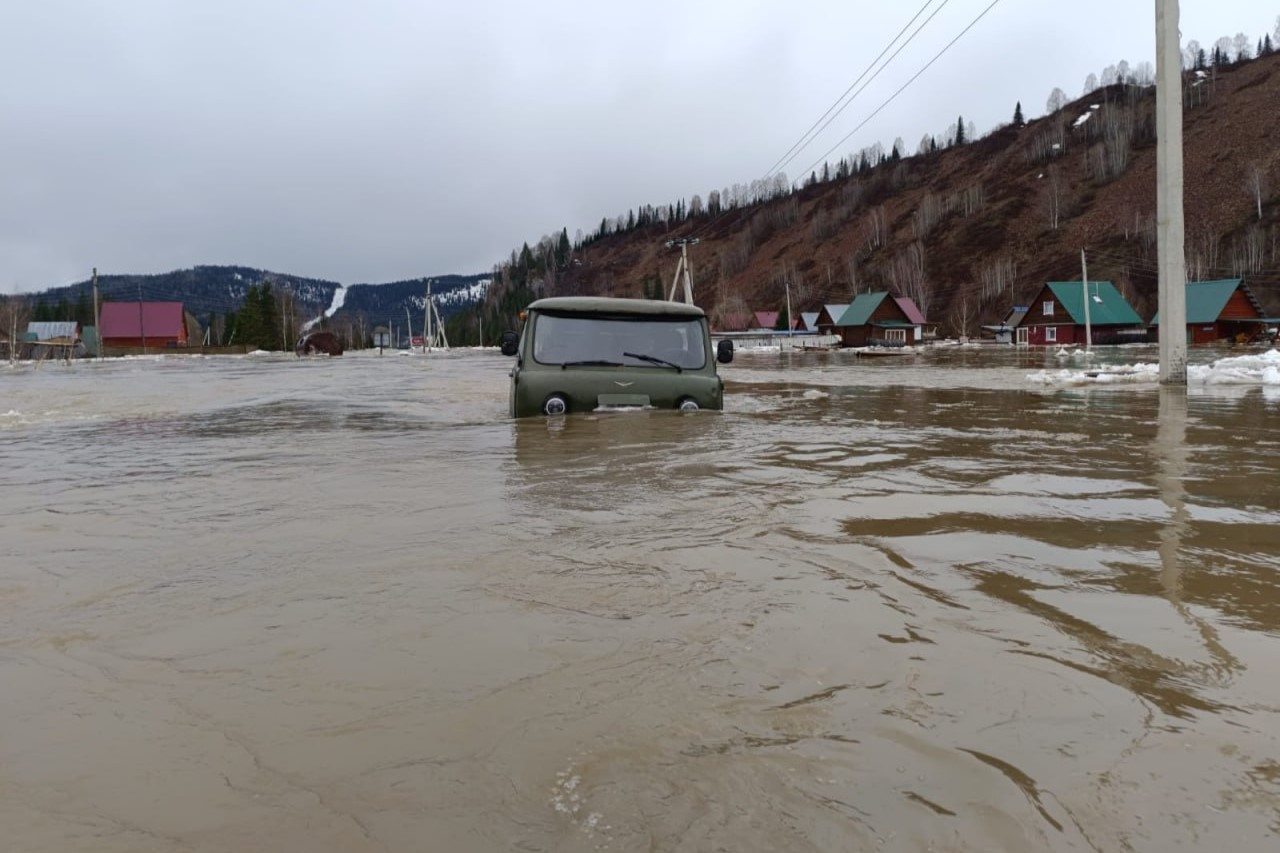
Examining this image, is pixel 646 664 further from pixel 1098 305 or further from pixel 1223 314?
pixel 1098 305

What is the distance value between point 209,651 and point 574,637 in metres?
1.15

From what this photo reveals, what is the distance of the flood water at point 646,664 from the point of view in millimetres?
1631

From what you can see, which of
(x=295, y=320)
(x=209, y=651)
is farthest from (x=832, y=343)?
(x=209, y=651)

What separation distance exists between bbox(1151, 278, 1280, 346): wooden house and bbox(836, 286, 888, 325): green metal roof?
33023 mm

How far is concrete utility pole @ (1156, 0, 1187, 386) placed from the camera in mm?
14086

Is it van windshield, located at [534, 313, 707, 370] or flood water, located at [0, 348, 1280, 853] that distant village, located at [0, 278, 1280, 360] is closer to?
van windshield, located at [534, 313, 707, 370]

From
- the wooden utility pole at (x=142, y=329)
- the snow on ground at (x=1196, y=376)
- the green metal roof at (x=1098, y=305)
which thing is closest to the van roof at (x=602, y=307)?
the snow on ground at (x=1196, y=376)

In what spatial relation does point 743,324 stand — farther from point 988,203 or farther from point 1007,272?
point 988,203

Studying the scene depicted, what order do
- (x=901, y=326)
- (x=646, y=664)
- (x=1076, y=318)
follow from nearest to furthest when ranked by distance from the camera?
(x=646, y=664)
(x=1076, y=318)
(x=901, y=326)

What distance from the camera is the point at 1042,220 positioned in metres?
139

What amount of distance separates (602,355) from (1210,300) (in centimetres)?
7893

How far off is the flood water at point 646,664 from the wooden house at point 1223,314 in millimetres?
78037

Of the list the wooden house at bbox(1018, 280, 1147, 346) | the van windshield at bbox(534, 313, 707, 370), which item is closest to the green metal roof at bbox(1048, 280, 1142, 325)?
the wooden house at bbox(1018, 280, 1147, 346)

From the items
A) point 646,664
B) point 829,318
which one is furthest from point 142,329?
point 646,664
